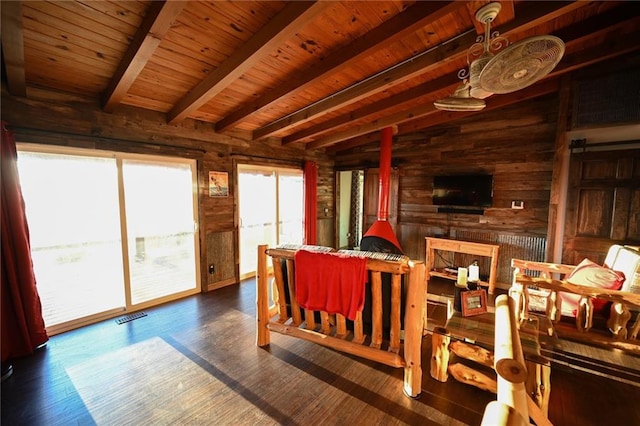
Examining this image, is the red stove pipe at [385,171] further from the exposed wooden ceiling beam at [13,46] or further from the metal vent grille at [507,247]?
the exposed wooden ceiling beam at [13,46]

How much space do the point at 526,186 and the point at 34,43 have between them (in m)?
5.59

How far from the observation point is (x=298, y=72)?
243cm

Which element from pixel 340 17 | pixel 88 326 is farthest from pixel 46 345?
pixel 340 17

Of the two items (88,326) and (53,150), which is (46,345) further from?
(53,150)

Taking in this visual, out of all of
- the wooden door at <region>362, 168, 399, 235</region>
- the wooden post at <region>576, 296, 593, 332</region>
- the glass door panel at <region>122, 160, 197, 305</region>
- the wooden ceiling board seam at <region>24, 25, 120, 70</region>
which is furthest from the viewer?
the wooden door at <region>362, 168, 399, 235</region>

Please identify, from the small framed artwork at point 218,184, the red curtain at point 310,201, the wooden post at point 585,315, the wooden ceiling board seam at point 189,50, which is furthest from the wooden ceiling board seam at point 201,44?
the wooden post at point 585,315

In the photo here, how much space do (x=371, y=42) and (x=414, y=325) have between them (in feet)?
7.05

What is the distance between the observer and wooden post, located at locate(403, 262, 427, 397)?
182 cm

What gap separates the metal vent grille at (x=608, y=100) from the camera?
111 inches

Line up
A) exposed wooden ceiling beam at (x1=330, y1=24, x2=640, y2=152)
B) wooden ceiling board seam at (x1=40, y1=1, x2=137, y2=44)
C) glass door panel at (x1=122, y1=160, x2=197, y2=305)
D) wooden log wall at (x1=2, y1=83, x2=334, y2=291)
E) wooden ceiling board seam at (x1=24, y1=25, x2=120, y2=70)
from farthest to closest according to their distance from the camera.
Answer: glass door panel at (x1=122, y1=160, x2=197, y2=305)
exposed wooden ceiling beam at (x1=330, y1=24, x2=640, y2=152)
wooden log wall at (x1=2, y1=83, x2=334, y2=291)
wooden ceiling board seam at (x1=24, y1=25, x2=120, y2=70)
wooden ceiling board seam at (x1=40, y1=1, x2=137, y2=44)

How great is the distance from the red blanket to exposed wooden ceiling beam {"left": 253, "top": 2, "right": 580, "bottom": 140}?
6.06 ft

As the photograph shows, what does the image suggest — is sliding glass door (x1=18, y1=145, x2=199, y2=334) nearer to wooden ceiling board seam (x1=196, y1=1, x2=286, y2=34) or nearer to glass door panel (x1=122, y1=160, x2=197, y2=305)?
glass door panel (x1=122, y1=160, x2=197, y2=305)

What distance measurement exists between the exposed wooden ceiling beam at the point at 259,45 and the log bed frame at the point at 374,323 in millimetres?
1546

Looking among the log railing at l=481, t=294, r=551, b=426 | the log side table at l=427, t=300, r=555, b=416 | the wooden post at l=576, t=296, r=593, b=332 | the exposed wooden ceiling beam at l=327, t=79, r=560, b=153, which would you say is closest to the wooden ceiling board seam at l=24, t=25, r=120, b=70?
the log railing at l=481, t=294, r=551, b=426
